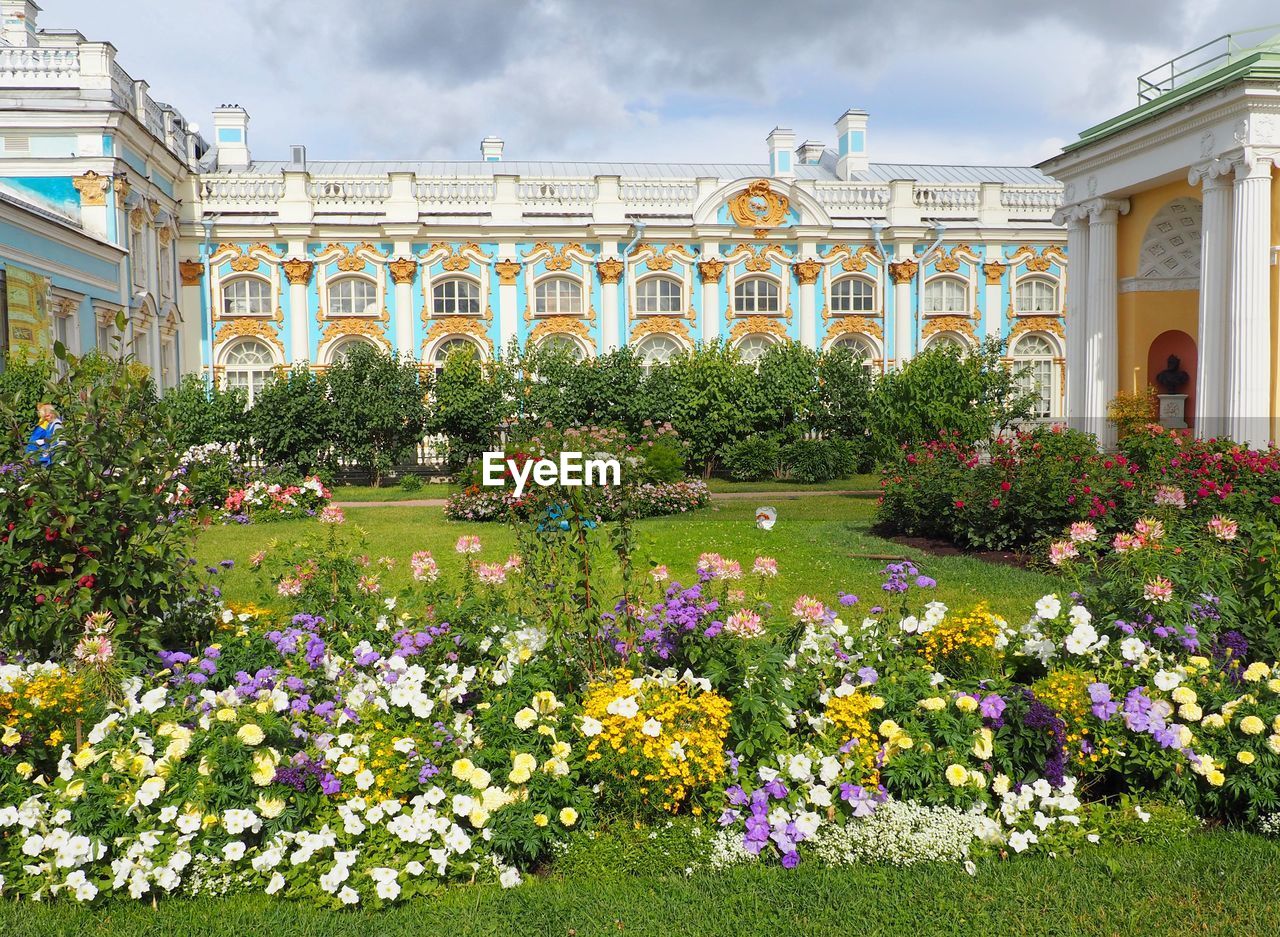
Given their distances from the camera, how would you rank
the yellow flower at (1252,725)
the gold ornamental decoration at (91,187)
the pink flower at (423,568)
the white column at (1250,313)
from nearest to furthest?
the yellow flower at (1252,725), the pink flower at (423,568), the white column at (1250,313), the gold ornamental decoration at (91,187)

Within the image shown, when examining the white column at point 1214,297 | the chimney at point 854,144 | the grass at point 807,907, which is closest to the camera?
the grass at point 807,907

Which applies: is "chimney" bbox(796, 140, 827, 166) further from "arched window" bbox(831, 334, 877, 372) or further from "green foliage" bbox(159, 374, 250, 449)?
"green foliage" bbox(159, 374, 250, 449)

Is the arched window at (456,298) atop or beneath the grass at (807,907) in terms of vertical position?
atop

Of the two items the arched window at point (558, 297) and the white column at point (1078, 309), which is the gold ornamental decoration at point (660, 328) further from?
the white column at point (1078, 309)

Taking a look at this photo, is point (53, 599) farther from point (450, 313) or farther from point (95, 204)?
point (450, 313)

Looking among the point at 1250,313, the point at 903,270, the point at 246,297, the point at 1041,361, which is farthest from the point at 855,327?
the point at 246,297

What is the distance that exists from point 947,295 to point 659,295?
7.68 m

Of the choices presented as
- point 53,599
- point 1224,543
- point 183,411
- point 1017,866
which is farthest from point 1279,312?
point 183,411

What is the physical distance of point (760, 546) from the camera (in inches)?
419

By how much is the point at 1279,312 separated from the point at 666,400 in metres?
11.0

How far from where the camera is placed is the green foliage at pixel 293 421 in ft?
62.6

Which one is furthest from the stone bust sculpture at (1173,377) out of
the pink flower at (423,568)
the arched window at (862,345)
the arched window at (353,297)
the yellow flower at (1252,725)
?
the arched window at (353,297)

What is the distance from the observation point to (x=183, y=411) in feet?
57.8

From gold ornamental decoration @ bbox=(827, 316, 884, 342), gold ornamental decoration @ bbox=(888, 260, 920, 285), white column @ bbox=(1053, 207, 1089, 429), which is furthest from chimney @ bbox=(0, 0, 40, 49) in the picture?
white column @ bbox=(1053, 207, 1089, 429)
